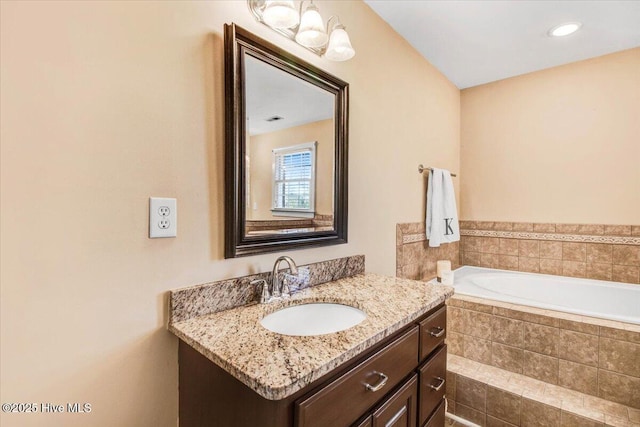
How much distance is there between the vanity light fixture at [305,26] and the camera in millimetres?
1132

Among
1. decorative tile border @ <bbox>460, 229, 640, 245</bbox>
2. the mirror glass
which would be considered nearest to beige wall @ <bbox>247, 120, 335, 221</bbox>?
the mirror glass

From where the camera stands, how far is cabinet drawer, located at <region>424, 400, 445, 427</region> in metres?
1.26

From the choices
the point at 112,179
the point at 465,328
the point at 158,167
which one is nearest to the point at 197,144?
the point at 158,167

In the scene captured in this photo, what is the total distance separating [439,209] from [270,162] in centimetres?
165

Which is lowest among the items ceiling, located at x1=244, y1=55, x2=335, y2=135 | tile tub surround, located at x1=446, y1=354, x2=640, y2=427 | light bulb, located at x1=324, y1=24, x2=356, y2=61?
tile tub surround, located at x1=446, y1=354, x2=640, y2=427

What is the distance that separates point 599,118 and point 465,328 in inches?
77.5

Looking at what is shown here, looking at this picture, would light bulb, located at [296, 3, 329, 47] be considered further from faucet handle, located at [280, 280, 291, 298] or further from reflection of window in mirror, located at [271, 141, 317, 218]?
faucet handle, located at [280, 280, 291, 298]

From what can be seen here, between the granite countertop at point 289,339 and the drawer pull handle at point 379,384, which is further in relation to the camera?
the drawer pull handle at point 379,384

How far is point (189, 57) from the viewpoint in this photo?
100 cm

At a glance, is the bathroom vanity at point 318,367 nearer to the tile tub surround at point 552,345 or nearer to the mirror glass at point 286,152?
the mirror glass at point 286,152

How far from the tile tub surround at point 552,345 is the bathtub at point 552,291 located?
0.12 meters

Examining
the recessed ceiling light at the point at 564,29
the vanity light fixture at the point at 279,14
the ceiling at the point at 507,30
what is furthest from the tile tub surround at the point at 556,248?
the vanity light fixture at the point at 279,14

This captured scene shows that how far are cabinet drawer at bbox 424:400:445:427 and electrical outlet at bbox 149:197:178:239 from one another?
120 centimetres

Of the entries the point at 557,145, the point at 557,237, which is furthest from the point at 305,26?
the point at 557,237
